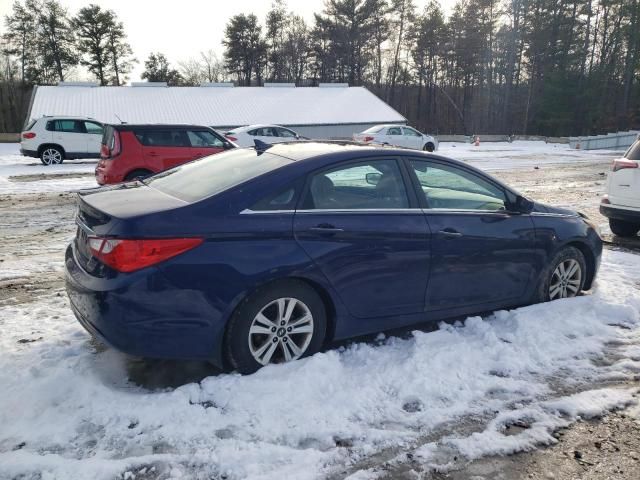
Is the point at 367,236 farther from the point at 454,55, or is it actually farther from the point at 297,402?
the point at 454,55

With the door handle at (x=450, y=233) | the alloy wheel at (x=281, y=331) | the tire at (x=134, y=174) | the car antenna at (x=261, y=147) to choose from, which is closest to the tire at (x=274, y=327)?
the alloy wheel at (x=281, y=331)

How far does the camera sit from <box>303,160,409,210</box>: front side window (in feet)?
12.1

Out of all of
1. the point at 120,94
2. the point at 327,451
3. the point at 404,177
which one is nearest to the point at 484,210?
the point at 404,177

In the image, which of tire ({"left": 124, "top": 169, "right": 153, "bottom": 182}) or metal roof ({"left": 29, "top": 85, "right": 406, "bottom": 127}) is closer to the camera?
tire ({"left": 124, "top": 169, "right": 153, "bottom": 182})

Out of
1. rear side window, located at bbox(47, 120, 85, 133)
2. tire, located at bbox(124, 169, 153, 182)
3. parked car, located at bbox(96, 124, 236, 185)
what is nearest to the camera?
parked car, located at bbox(96, 124, 236, 185)

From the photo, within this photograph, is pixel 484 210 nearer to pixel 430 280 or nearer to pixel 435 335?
pixel 430 280

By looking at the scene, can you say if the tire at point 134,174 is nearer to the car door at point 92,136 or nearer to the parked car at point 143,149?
the parked car at point 143,149

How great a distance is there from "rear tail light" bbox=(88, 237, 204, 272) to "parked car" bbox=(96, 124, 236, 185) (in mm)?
8012

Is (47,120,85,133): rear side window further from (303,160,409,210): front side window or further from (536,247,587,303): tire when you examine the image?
(536,247,587,303): tire

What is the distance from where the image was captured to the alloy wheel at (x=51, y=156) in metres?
19.1

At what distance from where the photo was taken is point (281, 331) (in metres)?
3.49

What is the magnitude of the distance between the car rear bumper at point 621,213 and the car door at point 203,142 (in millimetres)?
7792

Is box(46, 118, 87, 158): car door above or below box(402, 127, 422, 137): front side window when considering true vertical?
below

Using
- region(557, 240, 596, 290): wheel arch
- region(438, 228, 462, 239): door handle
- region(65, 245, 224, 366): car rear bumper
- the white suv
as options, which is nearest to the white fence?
the white suv
